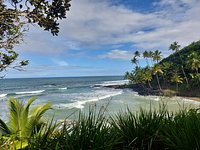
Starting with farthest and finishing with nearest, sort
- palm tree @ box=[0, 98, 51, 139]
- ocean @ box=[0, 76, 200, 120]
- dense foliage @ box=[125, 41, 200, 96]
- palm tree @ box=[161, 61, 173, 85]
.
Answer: palm tree @ box=[161, 61, 173, 85]
dense foliage @ box=[125, 41, 200, 96]
ocean @ box=[0, 76, 200, 120]
palm tree @ box=[0, 98, 51, 139]

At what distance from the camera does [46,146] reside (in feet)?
11.5

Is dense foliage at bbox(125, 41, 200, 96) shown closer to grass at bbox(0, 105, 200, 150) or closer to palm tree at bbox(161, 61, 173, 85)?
palm tree at bbox(161, 61, 173, 85)

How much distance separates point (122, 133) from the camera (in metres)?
4.45

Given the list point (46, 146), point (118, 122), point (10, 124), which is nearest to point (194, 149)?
point (118, 122)

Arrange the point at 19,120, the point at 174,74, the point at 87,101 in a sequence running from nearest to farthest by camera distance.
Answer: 1. the point at 19,120
2. the point at 87,101
3. the point at 174,74

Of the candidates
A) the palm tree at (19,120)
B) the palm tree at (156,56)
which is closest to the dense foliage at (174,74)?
the palm tree at (156,56)

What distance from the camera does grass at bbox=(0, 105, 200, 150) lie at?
3549 millimetres

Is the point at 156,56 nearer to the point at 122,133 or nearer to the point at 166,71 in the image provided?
the point at 166,71

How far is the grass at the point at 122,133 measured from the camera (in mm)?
3549

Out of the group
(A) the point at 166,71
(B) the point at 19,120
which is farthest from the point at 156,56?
(B) the point at 19,120

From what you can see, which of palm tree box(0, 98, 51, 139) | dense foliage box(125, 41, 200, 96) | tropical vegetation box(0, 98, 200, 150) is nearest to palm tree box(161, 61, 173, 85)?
dense foliage box(125, 41, 200, 96)

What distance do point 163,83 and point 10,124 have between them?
269 ft

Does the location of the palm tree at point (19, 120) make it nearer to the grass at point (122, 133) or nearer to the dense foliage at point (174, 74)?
the grass at point (122, 133)

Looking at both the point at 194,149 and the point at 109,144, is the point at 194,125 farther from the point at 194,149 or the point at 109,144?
the point at 109,144
